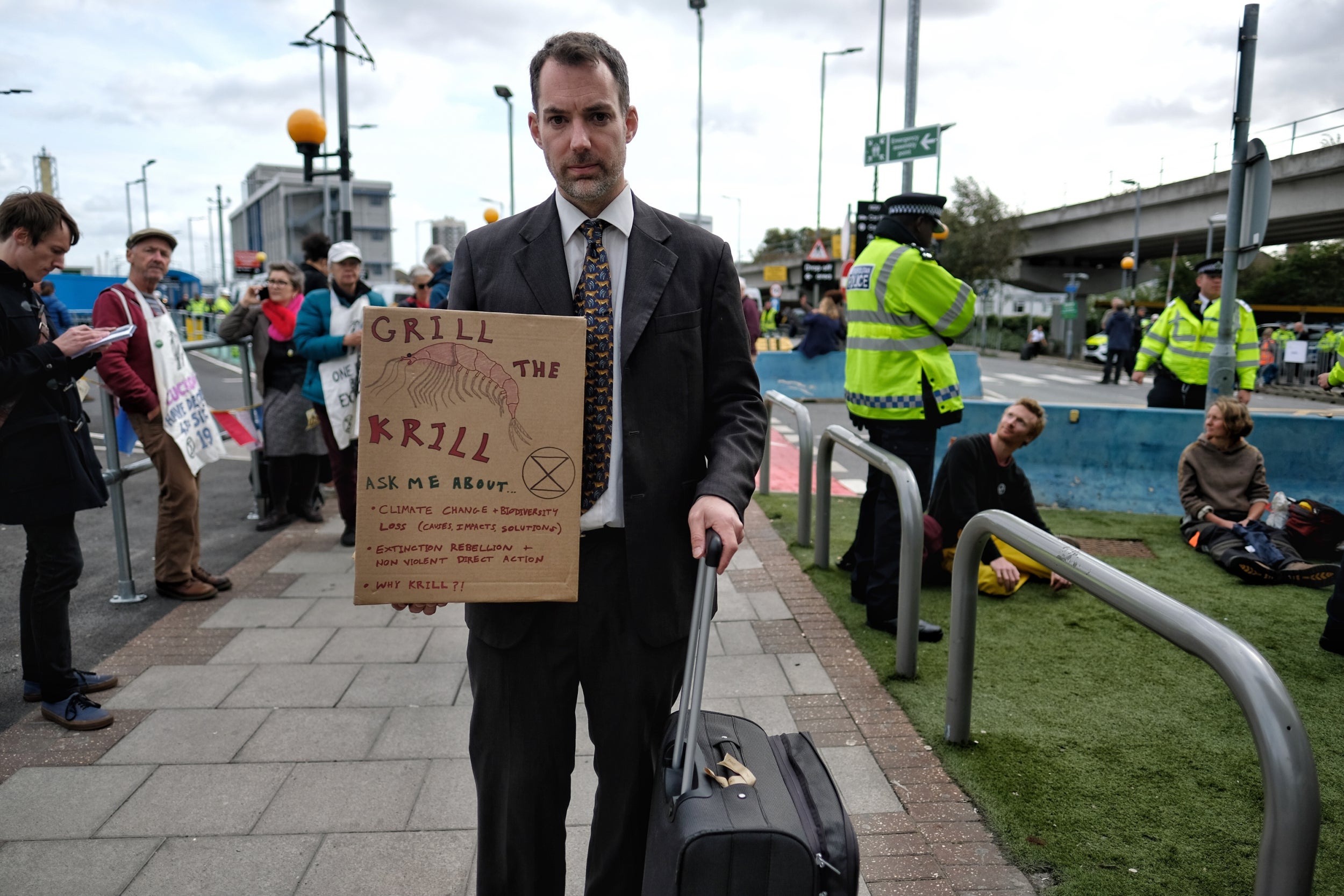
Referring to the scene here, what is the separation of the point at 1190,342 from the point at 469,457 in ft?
25.4

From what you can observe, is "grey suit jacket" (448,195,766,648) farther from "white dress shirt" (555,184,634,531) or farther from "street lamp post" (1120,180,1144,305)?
"street lamp post" (1120,180,1144,305)

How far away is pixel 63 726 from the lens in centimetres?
354

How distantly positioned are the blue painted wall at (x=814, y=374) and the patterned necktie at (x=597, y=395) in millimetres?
14294

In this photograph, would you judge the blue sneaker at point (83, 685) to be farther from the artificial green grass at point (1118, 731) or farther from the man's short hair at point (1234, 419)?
the man's short hair at point (1234, 419)

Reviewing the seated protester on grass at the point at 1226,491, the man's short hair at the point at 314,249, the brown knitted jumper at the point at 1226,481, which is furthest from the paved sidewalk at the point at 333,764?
the man's short hair at the point at 314,249

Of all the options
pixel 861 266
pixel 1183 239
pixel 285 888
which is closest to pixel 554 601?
pixel 285 888

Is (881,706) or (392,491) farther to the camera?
(881,706)

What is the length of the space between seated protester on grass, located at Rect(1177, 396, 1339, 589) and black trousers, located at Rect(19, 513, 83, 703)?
5973mm

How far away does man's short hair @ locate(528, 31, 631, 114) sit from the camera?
73.3 inches

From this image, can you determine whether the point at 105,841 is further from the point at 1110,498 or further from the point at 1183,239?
the point at 1183,239

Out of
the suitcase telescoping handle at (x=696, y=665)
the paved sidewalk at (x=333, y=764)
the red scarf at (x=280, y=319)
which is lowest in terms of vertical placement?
the paved sidewalk at (x=333, y=764)

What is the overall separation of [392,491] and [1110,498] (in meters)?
7.16

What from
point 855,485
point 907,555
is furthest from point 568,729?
point 855,485

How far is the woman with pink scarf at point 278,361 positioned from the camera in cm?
641
